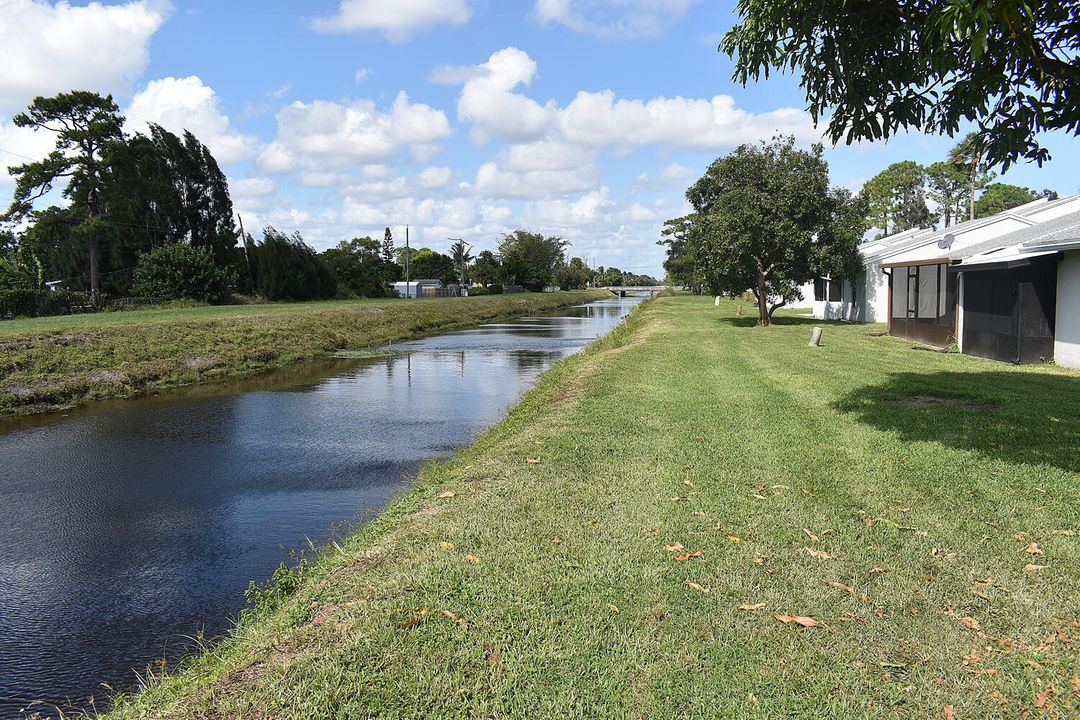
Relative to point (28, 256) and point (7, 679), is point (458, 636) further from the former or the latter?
point (28, 256)

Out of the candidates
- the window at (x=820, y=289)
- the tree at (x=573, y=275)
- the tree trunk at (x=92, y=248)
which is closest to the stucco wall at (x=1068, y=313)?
the window at (x=820, y=289)

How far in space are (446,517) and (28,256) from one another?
52958mm

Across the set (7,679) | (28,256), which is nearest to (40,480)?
(7,679)

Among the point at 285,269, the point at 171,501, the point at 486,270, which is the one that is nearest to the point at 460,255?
the point at 486,270

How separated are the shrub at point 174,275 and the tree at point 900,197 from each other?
57.3 meters

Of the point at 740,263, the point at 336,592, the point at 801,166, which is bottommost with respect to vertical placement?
the point at 336,592

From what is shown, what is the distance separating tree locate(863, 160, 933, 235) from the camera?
65625 millimetres

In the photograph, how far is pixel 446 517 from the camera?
6.12m

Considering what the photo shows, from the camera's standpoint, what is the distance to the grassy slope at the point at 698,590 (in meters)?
3.36

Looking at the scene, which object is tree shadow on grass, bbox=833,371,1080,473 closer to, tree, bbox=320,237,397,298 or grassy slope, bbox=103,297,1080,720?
grassy slope, bbox=103,297,1080,720

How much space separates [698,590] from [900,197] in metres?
73.5

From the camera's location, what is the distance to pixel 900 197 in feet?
220

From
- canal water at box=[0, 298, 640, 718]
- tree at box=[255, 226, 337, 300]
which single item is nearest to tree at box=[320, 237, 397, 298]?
tree at box=[255, 226, 337, 300]

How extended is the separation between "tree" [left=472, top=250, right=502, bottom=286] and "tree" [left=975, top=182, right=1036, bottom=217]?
195ft
